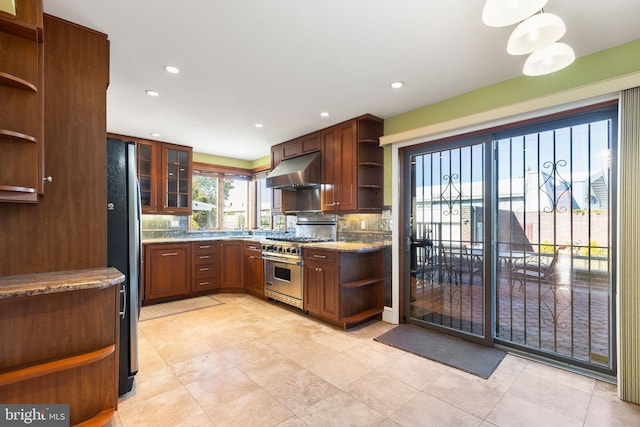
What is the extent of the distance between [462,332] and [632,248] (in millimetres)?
1597

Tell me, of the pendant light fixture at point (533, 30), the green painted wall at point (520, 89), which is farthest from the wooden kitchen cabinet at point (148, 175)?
the pendant light fixture at point (533, 30)

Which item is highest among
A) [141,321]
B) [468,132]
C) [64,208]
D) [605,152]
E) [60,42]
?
[60,42]

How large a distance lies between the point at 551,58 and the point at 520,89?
1138mm

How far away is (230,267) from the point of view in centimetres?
489

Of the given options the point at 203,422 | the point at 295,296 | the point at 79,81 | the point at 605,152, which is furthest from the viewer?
the point at 295,296

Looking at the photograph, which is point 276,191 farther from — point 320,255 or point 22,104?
point 22,104

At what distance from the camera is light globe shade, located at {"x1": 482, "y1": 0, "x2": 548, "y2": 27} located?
3.95 ft

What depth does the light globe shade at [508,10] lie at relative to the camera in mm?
1204

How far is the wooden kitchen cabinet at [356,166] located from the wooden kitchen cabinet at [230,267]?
203 cm

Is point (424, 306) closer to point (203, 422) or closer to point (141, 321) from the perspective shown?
point (203, 422)

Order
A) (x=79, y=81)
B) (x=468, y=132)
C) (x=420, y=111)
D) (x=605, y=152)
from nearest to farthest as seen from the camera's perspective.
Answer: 1. (x=79, y=81)
2. (x=605, y=152)
3. (x=468, y=132)
4. (x=420, y=111)

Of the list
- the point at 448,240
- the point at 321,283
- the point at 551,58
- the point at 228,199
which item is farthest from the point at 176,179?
the point at 551,58

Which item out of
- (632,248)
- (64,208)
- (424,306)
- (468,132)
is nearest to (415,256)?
(424,306)

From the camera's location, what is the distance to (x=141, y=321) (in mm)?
3549
